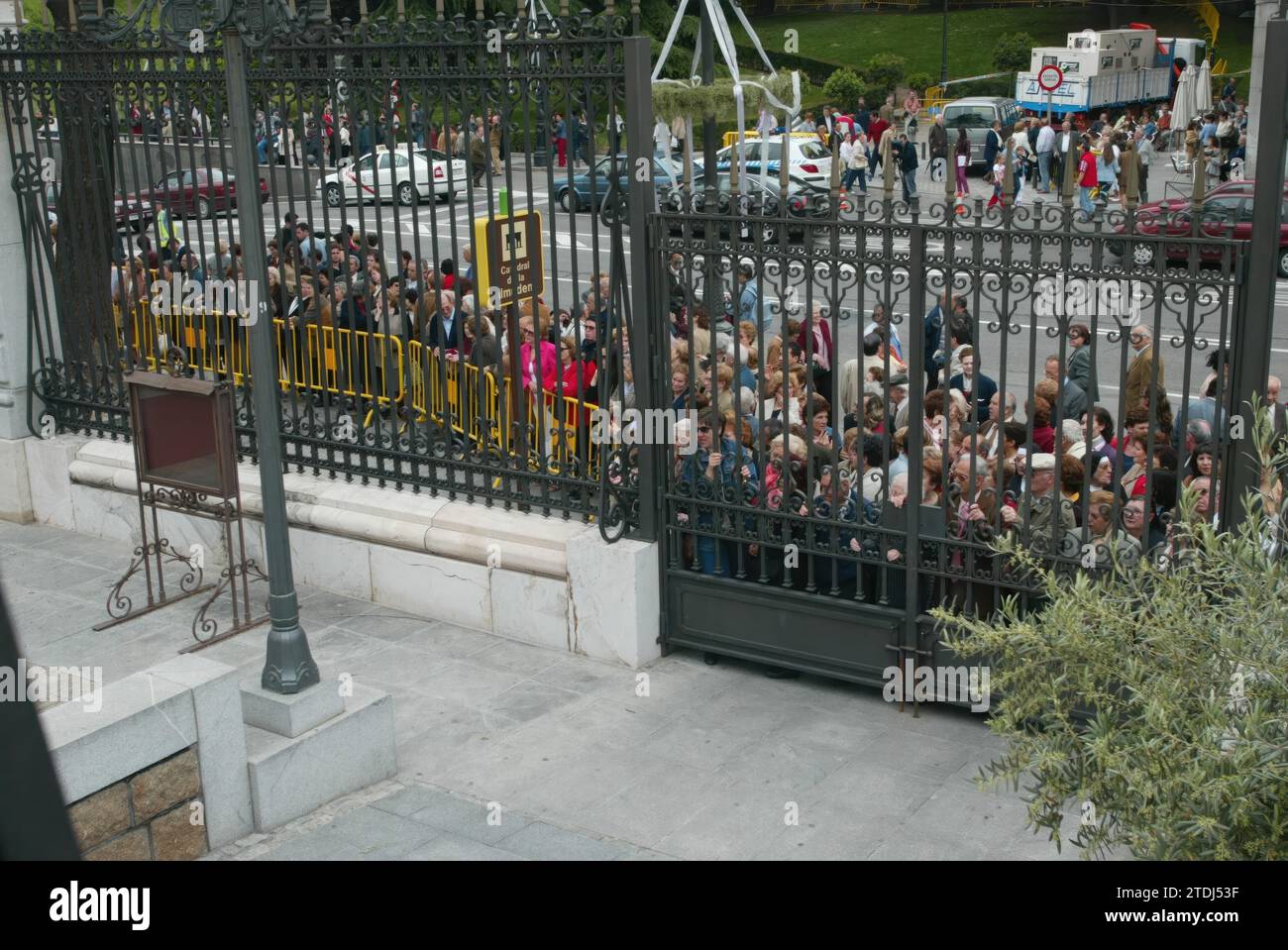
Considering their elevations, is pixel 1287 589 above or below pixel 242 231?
below

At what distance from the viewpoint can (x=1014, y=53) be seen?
49.1m

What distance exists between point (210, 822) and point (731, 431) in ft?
12.3

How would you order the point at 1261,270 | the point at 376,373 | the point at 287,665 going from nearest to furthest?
1. the point at 1261,270
2. the point at 287,665
3. the point at 376,373

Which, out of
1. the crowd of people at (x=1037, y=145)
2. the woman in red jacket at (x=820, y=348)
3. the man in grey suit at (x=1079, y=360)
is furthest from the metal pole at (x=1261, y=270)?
the crowd of people at (x=1037, y=145)

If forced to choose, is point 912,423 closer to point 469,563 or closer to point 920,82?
point 469,563

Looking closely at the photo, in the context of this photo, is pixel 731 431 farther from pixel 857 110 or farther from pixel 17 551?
pixel 857 110

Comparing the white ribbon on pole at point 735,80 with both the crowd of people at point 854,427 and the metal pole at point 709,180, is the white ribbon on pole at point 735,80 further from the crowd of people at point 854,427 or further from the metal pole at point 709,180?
the crowd of people at point 854,427

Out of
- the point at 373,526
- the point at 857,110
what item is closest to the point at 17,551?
the point at 373,526

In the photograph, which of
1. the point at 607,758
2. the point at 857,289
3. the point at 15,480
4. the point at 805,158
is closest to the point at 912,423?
the point at 857,289

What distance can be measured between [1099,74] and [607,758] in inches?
1477

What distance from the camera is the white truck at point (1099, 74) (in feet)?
133

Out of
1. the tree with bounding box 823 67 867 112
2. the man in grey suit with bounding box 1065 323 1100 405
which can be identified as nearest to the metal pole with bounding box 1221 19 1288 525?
the man in grey suit with bounding box 1065 323 1100 405

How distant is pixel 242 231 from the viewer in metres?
7.24

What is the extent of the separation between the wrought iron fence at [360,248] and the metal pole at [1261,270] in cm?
346
